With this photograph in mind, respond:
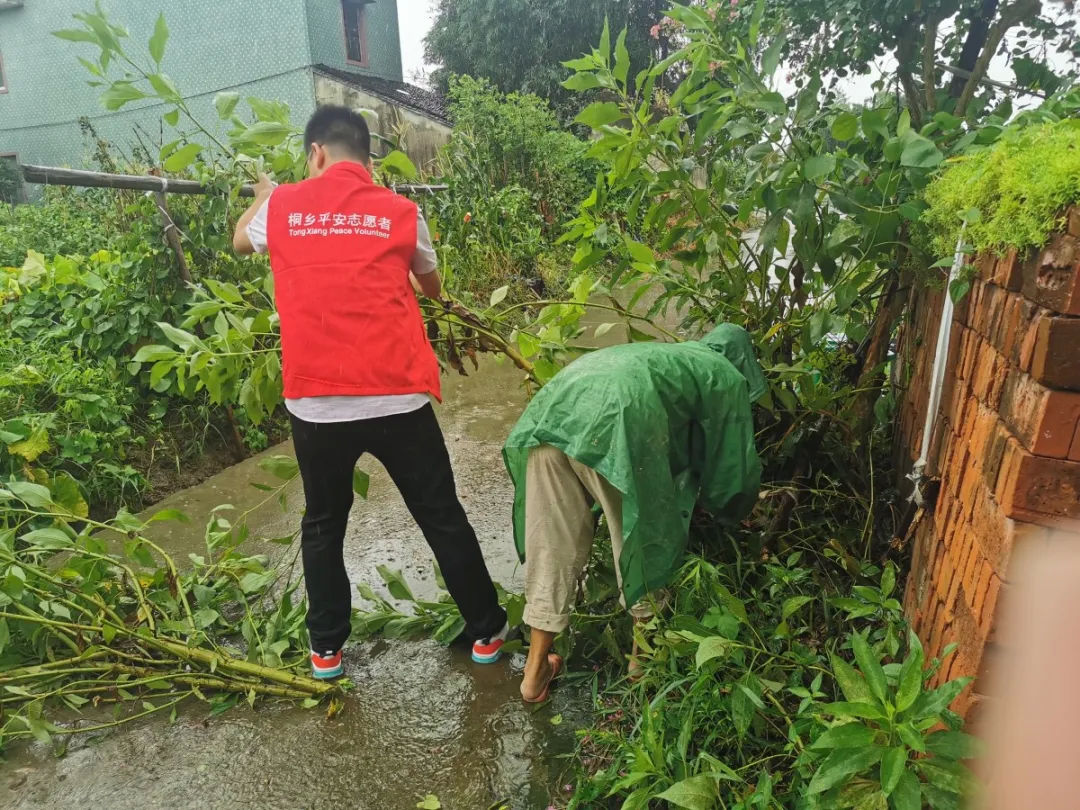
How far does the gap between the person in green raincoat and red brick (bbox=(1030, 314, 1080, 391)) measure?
0.93 m

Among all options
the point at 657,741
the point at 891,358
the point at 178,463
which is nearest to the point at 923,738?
the point at 657,741

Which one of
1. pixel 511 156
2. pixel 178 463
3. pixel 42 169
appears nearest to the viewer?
pixel 42 169

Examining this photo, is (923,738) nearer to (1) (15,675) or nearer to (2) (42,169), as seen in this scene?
(1) (15,675)

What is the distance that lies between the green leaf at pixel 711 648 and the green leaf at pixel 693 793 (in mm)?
243

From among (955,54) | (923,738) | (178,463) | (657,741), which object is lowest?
(178,463)

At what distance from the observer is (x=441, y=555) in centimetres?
236

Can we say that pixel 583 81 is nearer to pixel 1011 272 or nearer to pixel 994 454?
pixel 1011 272

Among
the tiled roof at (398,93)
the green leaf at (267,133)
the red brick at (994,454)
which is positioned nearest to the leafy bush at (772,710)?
the red brick at (994,454)

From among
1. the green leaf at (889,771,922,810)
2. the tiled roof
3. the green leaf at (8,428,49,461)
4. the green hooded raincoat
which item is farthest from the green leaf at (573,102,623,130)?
the tiled roof

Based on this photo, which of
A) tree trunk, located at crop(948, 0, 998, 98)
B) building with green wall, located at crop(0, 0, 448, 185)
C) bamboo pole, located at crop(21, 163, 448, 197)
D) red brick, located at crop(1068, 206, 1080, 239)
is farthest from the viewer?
building with green wall, located at crop(0, 0, 448, 185)

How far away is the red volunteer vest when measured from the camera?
2.10 metres

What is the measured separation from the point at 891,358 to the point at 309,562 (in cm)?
225

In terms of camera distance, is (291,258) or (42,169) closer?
(291,258)

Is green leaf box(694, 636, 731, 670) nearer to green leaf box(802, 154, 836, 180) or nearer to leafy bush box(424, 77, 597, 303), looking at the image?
green leaf box(802, 154, 836, 180)
